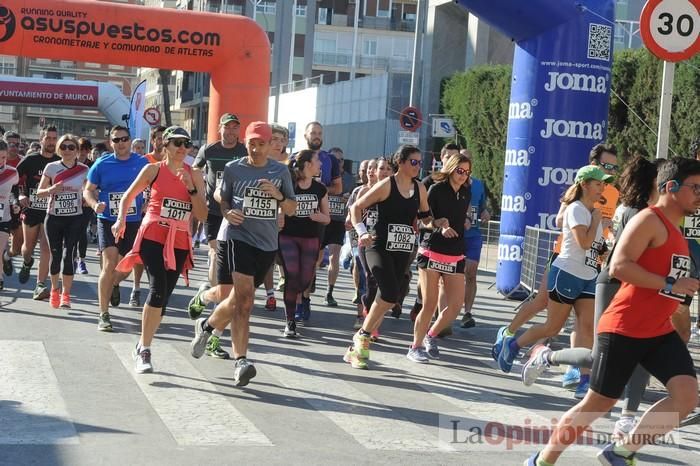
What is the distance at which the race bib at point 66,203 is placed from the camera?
499 inches

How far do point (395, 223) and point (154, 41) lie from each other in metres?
12.1

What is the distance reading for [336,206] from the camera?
14680 mm

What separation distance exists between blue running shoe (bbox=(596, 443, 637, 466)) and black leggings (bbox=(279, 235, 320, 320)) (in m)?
5.70

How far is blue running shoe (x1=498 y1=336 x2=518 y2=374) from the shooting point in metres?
9.06

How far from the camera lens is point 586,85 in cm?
1511

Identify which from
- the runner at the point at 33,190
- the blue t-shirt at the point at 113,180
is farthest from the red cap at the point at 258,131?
the runner at the point at 33,190

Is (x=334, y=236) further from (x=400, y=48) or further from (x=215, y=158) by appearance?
(x=400, y=48)

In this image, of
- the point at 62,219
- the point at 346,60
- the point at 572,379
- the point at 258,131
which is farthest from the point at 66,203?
the point at 346,60

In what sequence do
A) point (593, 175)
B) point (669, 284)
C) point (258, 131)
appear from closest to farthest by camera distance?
point (669, 284)
point (593, 175)
point (258, 131)

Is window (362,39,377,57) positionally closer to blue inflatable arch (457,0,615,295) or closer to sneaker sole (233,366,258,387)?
blue inflatable arch (457,0,615,295)

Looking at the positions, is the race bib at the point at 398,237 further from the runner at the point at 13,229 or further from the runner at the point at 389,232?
the runner at the point at 13,229

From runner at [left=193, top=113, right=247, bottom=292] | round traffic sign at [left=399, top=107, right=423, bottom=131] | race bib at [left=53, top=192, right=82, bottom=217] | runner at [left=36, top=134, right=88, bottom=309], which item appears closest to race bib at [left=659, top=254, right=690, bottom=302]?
runner at [left=193, top=113, right=247, bottom=292]

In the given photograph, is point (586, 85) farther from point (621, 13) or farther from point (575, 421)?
point (621, 13)

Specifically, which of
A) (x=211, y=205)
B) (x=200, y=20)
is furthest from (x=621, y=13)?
(x=211, y=205)
